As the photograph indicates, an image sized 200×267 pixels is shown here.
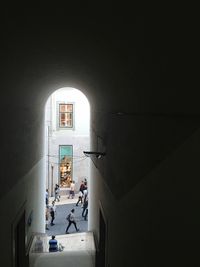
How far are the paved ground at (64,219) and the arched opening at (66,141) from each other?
0.84 meters

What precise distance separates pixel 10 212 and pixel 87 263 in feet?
13.8

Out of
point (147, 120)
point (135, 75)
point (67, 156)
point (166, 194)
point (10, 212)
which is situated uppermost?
point (135, 75)

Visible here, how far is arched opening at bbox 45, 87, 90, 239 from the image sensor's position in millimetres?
19516

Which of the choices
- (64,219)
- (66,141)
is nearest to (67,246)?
(64,219)

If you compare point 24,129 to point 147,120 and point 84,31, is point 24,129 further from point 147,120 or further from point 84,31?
point 147,120

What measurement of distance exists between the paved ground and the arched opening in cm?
84

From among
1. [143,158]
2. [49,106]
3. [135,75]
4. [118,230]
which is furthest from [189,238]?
[49,106]

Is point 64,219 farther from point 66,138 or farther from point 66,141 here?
point 66,138

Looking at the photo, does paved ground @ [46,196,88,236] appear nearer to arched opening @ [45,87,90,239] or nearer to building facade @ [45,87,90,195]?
arched opening @ [45,87,90,239]

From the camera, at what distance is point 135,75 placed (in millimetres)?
3463

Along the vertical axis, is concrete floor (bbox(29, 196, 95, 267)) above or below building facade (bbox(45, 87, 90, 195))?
below

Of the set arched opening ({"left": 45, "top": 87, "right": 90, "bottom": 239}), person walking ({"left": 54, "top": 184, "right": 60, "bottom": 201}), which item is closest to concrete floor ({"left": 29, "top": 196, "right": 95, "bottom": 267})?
person walking ({"left": 54, "top": 184, "right": 60, "bottom": 201})

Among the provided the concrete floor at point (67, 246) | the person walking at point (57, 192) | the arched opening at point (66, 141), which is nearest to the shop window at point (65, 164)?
the arched opening at point (66, 141)

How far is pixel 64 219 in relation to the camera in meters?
15.7
